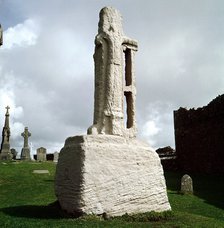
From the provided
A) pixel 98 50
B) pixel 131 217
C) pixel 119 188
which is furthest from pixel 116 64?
pixel 131 217

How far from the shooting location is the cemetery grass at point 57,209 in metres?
6.25

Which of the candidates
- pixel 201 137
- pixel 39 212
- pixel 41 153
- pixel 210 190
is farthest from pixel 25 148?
pixel 39 212

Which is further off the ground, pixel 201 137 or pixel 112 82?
pixel 201 137

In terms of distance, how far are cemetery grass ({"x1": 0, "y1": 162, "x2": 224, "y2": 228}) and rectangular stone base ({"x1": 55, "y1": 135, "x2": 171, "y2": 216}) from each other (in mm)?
260

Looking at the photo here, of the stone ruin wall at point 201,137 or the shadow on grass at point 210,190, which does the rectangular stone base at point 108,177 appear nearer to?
the shadow on grass at point 210,190

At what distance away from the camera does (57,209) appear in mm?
7516

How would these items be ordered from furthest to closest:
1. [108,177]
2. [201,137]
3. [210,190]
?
[201,137], [210,190], [108,177]

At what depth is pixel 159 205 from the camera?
7.44 m

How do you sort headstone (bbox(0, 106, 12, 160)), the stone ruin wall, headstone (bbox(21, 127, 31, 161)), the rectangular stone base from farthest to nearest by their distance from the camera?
headstone (bbox(0, 106, 12, 160))
headstone (bbox(21, 127, 31, 161))
the stone ruin wall
the rectangular stone base

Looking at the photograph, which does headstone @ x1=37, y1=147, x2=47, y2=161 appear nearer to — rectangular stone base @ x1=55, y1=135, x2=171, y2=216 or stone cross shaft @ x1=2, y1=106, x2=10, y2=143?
stone cross shaft @ x1=2, y1=106, x2=10, y2=143

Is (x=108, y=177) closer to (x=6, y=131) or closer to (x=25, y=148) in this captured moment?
(x=25, y=148)

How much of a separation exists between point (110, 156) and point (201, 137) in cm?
1623

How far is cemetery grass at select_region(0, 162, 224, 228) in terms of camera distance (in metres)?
6.25

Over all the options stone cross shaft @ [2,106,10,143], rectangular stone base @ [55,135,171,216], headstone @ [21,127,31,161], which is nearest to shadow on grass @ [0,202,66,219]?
rectangular stone base @ [55,135,171,216]
